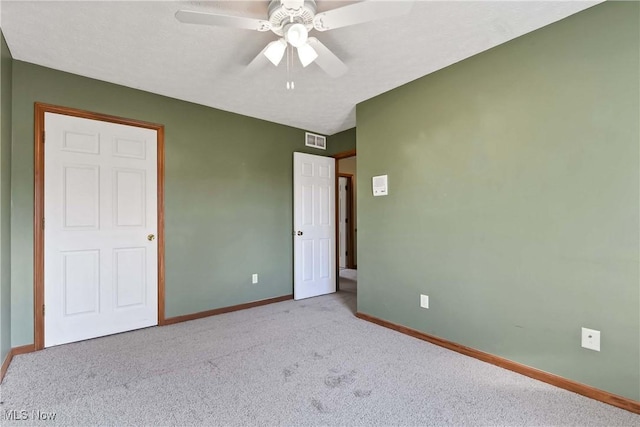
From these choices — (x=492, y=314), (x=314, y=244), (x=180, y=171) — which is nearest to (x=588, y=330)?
(x=492, y=314)

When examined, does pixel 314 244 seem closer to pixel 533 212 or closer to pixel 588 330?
pixel 533 212

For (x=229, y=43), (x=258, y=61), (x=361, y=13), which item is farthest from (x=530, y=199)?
(x=229, y=43)

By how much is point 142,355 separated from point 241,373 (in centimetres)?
90

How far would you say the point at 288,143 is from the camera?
13.7 ft

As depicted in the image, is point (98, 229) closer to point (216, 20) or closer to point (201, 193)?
point (201, 193)

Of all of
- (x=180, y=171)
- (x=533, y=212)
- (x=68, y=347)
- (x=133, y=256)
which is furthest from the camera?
(x=180, y=171)

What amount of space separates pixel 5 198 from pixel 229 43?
77.7 inches

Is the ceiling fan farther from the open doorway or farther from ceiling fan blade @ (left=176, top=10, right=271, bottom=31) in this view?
the open doorway

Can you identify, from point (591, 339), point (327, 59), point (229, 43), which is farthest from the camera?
point (229, 43)

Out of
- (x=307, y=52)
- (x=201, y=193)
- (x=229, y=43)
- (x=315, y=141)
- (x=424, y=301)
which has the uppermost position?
(x=229, y=43)

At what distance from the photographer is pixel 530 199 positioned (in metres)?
2.10

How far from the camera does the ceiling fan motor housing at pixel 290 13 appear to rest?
5.38 ft

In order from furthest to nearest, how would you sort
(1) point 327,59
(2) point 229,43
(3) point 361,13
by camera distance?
(2) point 229,43 → (1) point 327,59 → (3) point 361,13

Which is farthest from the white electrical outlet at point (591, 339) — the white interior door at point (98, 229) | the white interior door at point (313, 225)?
the white interior door at point (98, 229)
